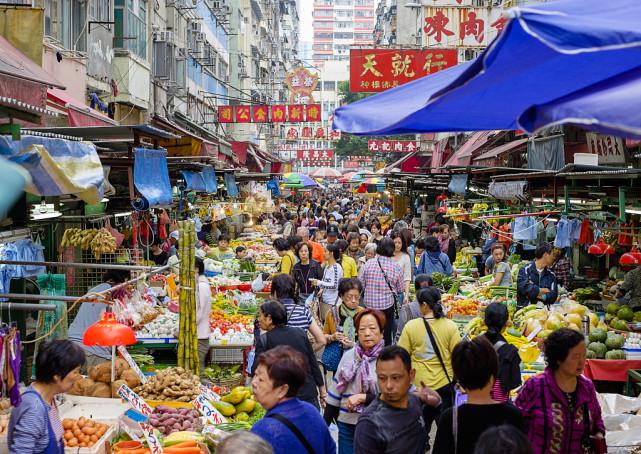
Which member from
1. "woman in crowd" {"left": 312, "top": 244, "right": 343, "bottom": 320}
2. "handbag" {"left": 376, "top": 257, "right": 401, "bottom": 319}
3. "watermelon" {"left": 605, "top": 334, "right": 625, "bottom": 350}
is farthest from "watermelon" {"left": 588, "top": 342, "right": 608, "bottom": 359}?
"woman in crowd" {"left": 312, "top": 244, "right": 343, "bottom": 320}

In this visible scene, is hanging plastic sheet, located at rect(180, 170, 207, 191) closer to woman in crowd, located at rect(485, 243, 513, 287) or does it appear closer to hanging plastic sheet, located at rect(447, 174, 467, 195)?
woman in crowd, located at rect(485, 243, 513, 287)

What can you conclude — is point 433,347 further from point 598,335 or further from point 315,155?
point 315,155

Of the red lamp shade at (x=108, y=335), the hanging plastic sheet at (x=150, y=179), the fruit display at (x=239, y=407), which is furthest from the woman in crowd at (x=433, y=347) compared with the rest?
the hanging plastic sheet at (x=150, y=179)

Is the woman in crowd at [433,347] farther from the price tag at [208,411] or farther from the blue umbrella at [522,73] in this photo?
the blue umbrella at [522,73]

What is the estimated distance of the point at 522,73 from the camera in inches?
129

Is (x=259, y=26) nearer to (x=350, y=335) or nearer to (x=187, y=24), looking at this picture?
(x=187, y=24)

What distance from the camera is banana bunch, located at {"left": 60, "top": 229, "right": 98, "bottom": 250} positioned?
385 inches

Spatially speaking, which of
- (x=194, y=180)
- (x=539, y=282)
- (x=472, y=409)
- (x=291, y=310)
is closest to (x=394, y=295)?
(x=539, y=282)

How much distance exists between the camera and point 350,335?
7707 mm

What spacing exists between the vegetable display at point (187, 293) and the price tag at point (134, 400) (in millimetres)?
1122

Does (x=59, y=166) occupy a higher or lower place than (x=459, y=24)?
lower

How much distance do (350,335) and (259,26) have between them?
53.2 m

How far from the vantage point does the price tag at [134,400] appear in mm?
7191

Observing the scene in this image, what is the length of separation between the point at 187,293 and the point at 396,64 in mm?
10968
